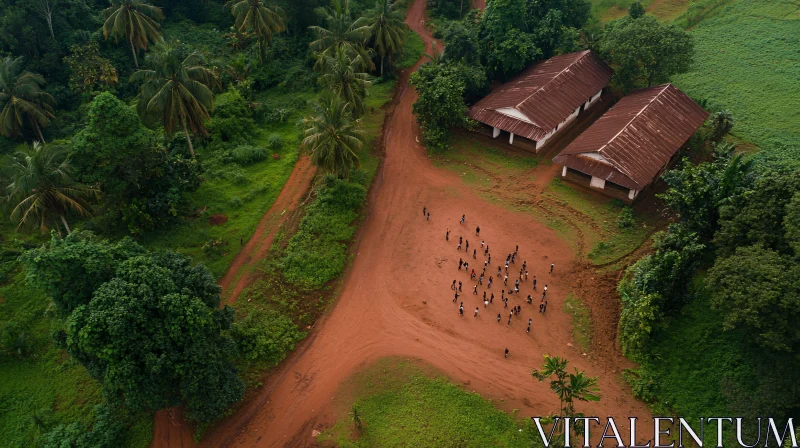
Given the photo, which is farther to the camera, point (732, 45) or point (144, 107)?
point (732, 45)

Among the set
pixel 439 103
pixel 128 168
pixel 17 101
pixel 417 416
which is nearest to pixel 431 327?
pixel 417 416

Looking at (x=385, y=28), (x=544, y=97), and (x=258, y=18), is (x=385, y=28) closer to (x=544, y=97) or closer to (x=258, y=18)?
(x=258, y=18)

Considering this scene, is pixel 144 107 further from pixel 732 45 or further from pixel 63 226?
pixel 732 45

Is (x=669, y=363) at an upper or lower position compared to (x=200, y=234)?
lower

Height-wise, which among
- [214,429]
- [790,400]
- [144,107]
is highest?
[144,107]

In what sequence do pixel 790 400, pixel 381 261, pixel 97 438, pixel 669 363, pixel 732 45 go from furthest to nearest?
pixel 732 45
pixel 381 261
pixel 669 363
pixel 97 438
pixel 790 400

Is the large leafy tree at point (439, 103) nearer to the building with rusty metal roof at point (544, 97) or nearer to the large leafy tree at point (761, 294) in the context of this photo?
the building with rusty metal roof at point (544, 97)

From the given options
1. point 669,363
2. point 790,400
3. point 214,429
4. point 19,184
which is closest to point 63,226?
point 19,184
